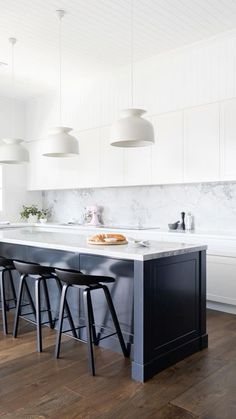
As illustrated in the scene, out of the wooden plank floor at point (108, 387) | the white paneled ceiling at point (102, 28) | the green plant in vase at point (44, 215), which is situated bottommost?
the wooden plank floor at point (108, 387)

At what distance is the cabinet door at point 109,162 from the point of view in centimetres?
557

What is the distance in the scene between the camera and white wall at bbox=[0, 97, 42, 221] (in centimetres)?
695

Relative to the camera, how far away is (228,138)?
4352 mm

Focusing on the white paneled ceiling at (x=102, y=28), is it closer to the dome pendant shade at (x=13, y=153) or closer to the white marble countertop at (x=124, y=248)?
the dome pendant shade at (x=13, y=153)

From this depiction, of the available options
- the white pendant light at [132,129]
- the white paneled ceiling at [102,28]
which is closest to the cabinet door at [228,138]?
the white paneled ceiling at [102,28]

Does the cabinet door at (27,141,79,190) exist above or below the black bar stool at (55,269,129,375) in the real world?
above

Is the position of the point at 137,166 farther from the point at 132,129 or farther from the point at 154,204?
the point at 132,129

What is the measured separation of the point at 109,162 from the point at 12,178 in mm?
2271

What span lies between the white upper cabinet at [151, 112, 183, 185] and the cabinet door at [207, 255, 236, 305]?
118 centimetres

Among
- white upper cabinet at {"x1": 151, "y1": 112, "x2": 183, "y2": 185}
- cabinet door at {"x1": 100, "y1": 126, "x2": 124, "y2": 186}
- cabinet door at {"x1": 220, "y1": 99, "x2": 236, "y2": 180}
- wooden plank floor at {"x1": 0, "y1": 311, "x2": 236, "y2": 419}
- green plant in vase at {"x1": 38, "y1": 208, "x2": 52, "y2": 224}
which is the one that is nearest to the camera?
wooden plank floor at {"x1": 0, "y1": 311, "x2": 236, "y2": 419}

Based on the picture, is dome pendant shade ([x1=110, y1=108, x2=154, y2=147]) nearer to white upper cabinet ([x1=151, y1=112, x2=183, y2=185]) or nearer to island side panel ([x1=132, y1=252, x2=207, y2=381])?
island side panel ([x1=132, y1=252, x2=207, y2=381])

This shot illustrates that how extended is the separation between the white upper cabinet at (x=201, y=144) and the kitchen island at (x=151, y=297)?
1.57 m

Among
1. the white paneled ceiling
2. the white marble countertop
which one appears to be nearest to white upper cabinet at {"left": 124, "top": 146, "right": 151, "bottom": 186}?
the white paneled ceiling

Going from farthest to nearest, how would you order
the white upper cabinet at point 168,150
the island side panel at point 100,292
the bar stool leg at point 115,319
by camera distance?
the white upper cabinet at point 168,150 < the island side panel at point 100,292 < the bar stool leg at point 115,319
